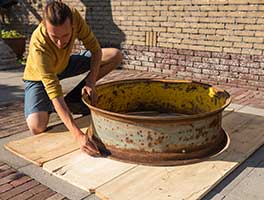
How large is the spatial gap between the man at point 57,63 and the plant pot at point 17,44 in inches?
205

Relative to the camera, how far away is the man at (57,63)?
286 centimetres

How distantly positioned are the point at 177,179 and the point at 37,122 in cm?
167

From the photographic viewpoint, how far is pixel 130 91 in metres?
3.96

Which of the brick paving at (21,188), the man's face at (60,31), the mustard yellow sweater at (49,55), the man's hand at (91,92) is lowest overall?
the brick paving at (21,188)

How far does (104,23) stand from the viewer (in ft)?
24.8

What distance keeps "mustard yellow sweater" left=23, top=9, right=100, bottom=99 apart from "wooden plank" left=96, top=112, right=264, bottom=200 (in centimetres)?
96

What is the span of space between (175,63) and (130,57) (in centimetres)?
115

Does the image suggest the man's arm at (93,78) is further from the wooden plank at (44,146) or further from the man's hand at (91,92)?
the wooden plank at (44,146)

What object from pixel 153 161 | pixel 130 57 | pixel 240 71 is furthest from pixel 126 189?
pixel 130 57

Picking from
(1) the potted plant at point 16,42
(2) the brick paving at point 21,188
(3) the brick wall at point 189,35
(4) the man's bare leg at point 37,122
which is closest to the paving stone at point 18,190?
(2) the brick paving at point 21,188

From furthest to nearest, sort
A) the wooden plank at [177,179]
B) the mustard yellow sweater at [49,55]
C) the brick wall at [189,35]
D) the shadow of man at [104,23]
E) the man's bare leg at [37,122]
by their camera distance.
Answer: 1. the shadow of man at [104,23]
2. the brick wall at [189,35]
3. the man's bare leg at [37,122]
4. the mustard yellow sweater at [49,55]
5. the wooden plank at [177,179]

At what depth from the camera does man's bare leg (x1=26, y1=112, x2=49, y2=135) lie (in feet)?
11.7

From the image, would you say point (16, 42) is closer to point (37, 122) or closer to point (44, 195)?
point (37, 122)

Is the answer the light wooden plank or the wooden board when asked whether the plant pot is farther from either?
the light wooden plank
